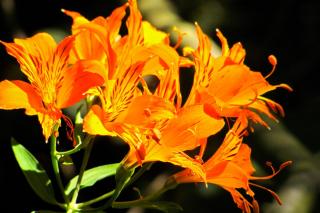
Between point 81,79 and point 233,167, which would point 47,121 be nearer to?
point 81,79

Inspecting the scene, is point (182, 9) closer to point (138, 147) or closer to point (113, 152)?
point (113, 152)

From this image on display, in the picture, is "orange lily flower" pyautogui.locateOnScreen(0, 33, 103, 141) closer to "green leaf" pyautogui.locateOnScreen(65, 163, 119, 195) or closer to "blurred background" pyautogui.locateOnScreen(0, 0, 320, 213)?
"green leaf" pyautogui.locateOnScreen(65, 163, 119, 195)

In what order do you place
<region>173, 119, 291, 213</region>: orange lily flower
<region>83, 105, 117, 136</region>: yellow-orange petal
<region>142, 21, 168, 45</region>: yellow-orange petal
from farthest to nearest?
<region>142, 21, 168, 45</region>: yellow-orange petal → <region>173, 119, 291, 213</region>: orange lily flower → <region>83, 105, 117, 136</region>: yellow-orange petal

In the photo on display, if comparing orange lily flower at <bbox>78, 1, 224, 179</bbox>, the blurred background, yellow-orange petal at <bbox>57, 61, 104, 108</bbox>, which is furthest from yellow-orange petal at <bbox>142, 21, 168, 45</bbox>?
the blurred background

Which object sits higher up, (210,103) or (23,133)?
(210,103)

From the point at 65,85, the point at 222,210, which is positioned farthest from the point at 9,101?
the point at 222,210

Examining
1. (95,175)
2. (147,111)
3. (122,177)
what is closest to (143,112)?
(147,111)
